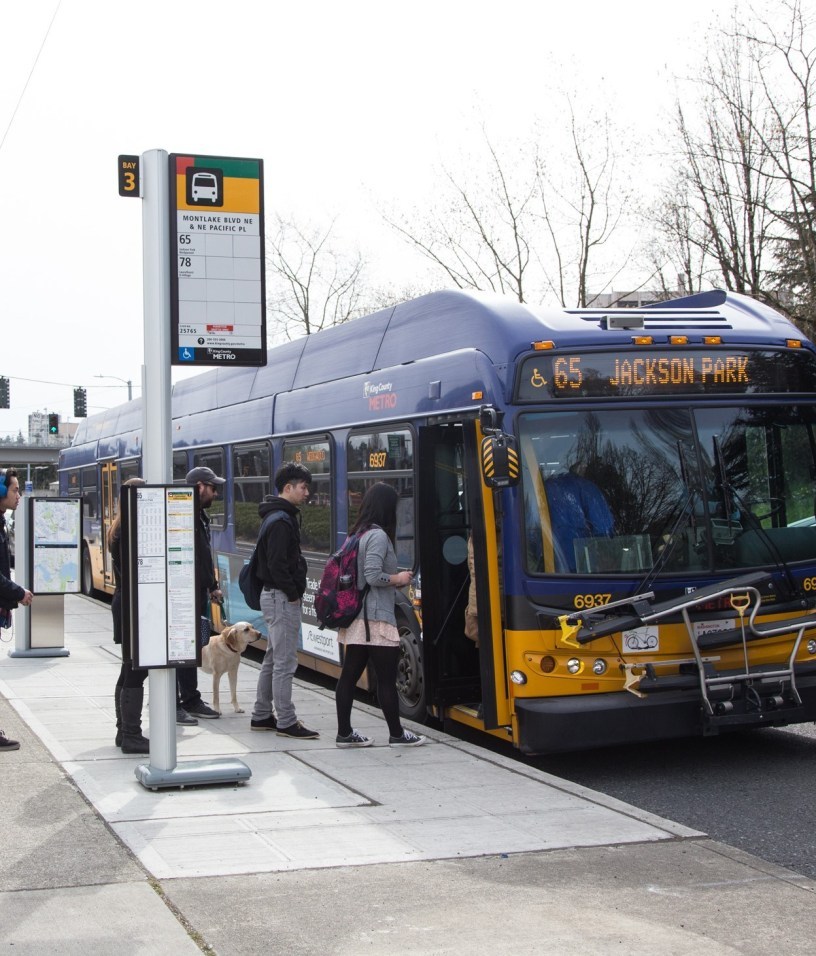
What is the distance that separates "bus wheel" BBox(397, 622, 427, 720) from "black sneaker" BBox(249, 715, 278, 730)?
0.97 metres

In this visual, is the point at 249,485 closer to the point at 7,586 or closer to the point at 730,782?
the point at 7,586

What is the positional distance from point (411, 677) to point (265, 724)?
1.19 m

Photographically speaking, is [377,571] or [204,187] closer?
[204,187]

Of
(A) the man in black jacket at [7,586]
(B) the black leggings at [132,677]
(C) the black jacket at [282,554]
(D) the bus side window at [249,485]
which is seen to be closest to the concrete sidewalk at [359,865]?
(A) the man in black jacket at [7,586]

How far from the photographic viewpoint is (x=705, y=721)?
7859mm

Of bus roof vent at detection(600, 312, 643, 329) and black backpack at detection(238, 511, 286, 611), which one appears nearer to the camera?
bus roof vent at detection(600, 312, 643, 329)

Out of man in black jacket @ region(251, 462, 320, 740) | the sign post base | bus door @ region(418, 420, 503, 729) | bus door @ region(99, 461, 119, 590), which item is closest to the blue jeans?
man in black jacket @ region(251, 462, 320, 740)

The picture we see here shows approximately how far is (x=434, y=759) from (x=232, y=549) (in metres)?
6.52

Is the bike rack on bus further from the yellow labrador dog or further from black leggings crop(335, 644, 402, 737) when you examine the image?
the yellow labrador dog

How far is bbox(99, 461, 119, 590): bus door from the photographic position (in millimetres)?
20812

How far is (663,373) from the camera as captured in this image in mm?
8359

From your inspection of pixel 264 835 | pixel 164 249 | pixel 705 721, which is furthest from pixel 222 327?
pixel 705 721

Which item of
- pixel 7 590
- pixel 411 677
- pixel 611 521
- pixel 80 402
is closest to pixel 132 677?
pixel 7 590

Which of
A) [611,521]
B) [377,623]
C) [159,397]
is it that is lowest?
[377,623]
